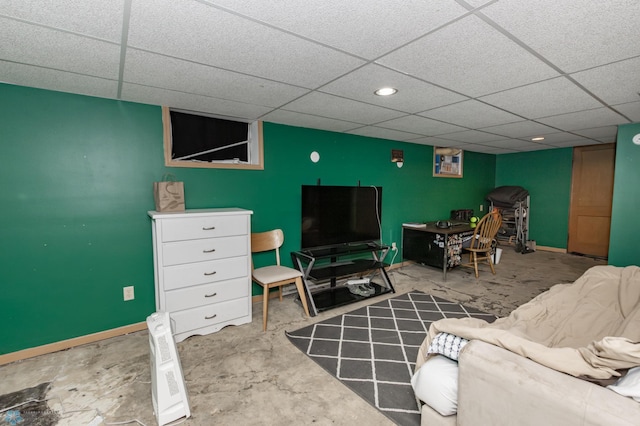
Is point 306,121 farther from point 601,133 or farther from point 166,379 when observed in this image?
point 601,133

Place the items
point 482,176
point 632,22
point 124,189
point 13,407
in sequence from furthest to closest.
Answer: point 482,176 < point 124,189 < point 13,407 < point 632,22

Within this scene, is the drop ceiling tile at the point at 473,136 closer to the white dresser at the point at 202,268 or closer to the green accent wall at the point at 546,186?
the green accent wall at the point at 546,186

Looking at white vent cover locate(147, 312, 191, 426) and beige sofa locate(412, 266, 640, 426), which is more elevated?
beige sofa locate(412, 266, 640, 426)

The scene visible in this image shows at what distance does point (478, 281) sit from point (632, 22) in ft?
11.4

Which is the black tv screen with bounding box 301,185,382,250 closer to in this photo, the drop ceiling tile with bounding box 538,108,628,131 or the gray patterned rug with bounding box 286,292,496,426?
the gray patterned rug with bounding box 286,292,496,426

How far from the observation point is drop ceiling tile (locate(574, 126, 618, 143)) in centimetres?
375

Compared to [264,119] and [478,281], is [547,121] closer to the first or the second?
[478,281]

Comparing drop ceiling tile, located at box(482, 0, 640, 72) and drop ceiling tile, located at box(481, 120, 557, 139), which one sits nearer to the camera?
drop ceiling tile, located at box(482, 0, 640, 72)

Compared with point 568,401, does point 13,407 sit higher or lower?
lower

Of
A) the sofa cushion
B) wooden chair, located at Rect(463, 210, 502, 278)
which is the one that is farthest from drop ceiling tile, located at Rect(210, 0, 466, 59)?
wooden chair, located at Rect(463, 210, 502, 278)

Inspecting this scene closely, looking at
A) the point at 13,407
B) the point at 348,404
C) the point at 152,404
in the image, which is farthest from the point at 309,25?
the point at 13,407

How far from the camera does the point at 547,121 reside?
3395 mm

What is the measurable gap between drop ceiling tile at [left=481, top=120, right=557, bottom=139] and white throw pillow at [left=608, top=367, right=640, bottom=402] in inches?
125

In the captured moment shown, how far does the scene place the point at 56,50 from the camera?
1.67 metres
